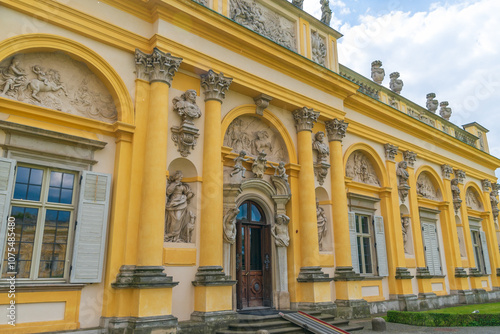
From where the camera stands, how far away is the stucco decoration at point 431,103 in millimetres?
21141

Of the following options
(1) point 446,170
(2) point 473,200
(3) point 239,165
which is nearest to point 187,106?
(3) point 239,165

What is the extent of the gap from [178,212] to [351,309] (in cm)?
640

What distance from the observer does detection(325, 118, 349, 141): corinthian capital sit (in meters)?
13.6

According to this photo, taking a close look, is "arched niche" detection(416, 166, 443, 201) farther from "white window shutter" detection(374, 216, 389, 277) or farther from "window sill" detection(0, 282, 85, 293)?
"window sill" detection(0, 282, 85, 293)

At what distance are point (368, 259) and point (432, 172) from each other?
22.3 feet

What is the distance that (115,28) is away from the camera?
921 centimetres

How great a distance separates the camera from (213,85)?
10320 millimetres

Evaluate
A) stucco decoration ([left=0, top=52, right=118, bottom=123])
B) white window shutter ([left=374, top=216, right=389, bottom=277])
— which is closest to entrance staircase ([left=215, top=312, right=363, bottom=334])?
stucco decoration ([left=0, top=52, right=118, bottom=123])

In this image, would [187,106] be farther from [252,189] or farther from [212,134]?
[252,189]

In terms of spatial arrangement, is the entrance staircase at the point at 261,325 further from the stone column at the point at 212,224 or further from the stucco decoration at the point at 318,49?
the stucco decoration at the point at 318,49

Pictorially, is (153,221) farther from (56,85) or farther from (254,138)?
(254,138)

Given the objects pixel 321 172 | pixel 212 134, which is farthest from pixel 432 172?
pixel 212 134

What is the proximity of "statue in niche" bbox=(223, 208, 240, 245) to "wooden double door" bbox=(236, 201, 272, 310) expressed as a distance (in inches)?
33.5

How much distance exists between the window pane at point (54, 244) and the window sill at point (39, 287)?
0.31 meters
